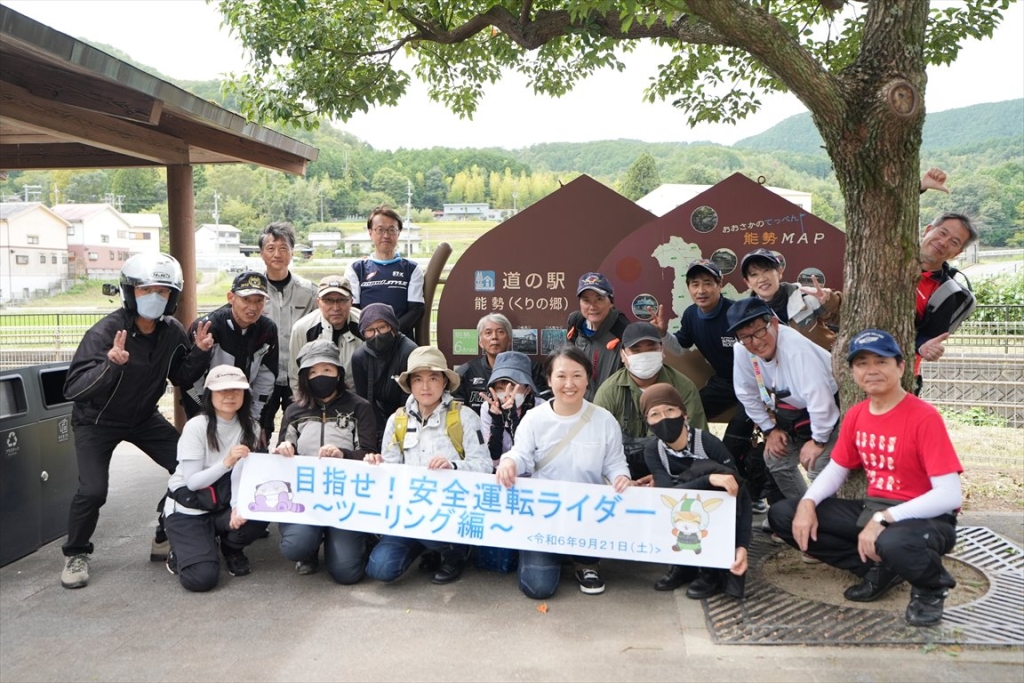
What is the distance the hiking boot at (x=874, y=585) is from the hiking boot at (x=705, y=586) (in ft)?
2.22

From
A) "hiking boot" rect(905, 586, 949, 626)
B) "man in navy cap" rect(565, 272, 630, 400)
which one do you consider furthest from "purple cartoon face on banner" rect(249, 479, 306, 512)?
"hiking boot" rect(905, 586, 949, 626)

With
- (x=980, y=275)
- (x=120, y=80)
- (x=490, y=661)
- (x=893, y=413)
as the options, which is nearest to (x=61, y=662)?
(x=490, y=661)

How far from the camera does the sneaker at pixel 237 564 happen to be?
15.7 ft

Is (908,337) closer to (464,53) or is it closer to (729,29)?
(729,29)

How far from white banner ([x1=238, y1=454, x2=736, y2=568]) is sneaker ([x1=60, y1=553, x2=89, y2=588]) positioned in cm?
103

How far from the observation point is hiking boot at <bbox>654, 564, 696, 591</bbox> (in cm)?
441

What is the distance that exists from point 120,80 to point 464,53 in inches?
189

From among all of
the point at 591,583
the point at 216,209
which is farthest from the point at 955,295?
the point at 216,209

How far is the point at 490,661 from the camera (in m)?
3.63

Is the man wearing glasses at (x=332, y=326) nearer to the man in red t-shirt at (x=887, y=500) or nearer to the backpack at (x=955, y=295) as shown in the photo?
the man in red t-shirt at (x=887, y=500)

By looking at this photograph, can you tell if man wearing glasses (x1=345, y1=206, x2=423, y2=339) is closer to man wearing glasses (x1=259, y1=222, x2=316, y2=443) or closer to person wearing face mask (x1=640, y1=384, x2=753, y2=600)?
man wearing glasses (x1=259, y1=222, x2=316, y2=443)

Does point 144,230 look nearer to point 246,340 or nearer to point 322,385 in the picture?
point 246,340

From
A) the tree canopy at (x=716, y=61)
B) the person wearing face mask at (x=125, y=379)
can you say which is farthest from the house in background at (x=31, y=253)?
the person wearing face mask at (x=125, y=379)

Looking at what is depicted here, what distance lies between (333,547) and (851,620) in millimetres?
2887
